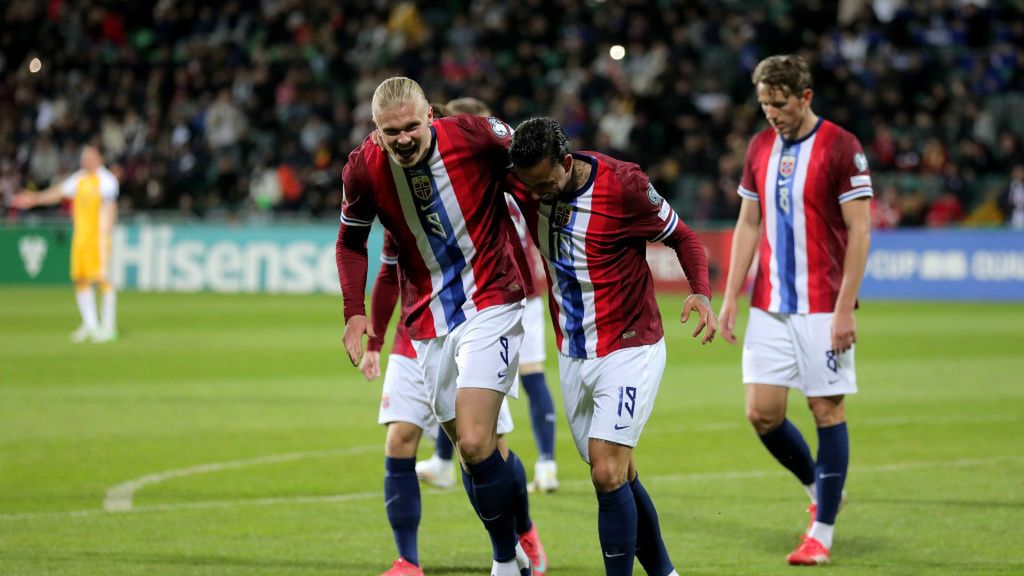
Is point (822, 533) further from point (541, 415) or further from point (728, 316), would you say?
point (541, 415)

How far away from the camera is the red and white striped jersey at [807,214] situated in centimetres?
625

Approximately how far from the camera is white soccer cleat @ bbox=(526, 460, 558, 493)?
789 cm

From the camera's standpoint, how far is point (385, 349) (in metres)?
14.8

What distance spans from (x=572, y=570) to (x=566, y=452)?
3.46 m

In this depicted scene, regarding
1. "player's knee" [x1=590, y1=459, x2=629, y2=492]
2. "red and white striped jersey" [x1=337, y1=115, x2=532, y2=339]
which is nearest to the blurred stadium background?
"player's knee" [x1=590, y1=459, x2=629, y2=492]

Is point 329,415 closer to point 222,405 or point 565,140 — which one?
point 222,405

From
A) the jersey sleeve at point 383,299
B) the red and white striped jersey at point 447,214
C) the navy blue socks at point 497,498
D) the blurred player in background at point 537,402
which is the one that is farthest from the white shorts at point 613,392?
the blurred player in background at point 537,402

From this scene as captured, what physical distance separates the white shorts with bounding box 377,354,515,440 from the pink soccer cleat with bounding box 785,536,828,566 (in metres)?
1.33

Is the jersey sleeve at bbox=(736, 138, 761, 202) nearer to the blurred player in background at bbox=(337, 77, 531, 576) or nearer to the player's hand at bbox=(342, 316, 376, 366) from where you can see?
the blurred player in background at bbox=(337, 77, 531, 576)

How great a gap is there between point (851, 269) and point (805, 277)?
297 millimetres

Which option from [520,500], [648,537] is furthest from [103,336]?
[648,537]

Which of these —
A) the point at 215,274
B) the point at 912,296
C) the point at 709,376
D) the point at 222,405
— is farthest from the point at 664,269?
the point at 222,405

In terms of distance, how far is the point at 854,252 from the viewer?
611cm

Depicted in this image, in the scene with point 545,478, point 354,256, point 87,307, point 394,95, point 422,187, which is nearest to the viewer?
point 394,95
